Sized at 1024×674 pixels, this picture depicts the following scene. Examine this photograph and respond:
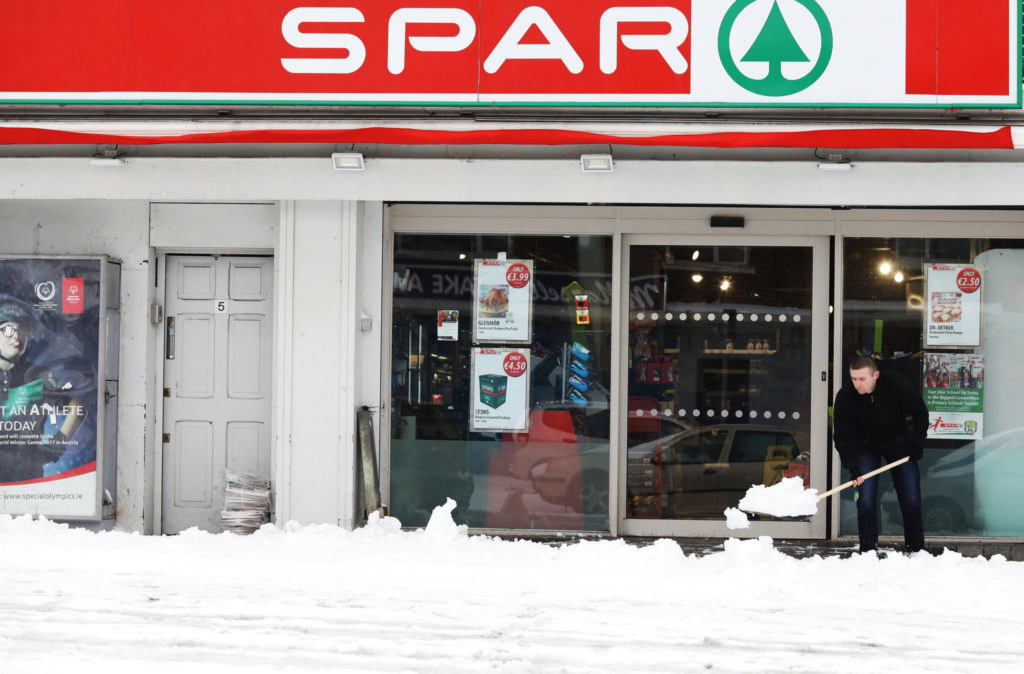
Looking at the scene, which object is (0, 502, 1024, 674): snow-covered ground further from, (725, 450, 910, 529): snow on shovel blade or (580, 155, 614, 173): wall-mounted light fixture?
(580, 155, 614, 173): wall-mounted light fixture

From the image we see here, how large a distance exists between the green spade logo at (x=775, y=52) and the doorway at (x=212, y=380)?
13.5 feet

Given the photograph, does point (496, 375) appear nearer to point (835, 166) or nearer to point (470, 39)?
point (470, 39)

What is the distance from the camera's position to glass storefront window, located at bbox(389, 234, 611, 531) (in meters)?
8.83

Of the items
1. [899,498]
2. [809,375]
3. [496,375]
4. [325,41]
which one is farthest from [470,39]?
[899,498]

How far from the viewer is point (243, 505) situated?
848 centimetres

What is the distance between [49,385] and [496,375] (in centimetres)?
366

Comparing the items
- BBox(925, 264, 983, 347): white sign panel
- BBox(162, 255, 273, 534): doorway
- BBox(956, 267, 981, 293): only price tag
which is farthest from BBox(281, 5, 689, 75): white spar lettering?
BBox(956, 267, 981, 293): only price tag

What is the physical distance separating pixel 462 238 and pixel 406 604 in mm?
3546

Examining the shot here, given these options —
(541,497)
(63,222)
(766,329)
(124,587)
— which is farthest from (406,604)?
(63,222)

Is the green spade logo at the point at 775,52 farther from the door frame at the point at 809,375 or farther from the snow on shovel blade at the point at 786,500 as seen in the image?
the snow on shovel blade at the point at 786,500

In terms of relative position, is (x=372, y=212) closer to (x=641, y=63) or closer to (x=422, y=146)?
(x=422, y=146)

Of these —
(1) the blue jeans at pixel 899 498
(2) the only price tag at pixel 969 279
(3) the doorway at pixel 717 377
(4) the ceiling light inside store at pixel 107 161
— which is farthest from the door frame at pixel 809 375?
(4) the ceiling light inside store at pixel 107 161

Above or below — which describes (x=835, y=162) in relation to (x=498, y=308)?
above

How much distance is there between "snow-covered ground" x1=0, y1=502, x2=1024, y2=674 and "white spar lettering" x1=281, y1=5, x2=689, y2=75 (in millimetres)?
3515
